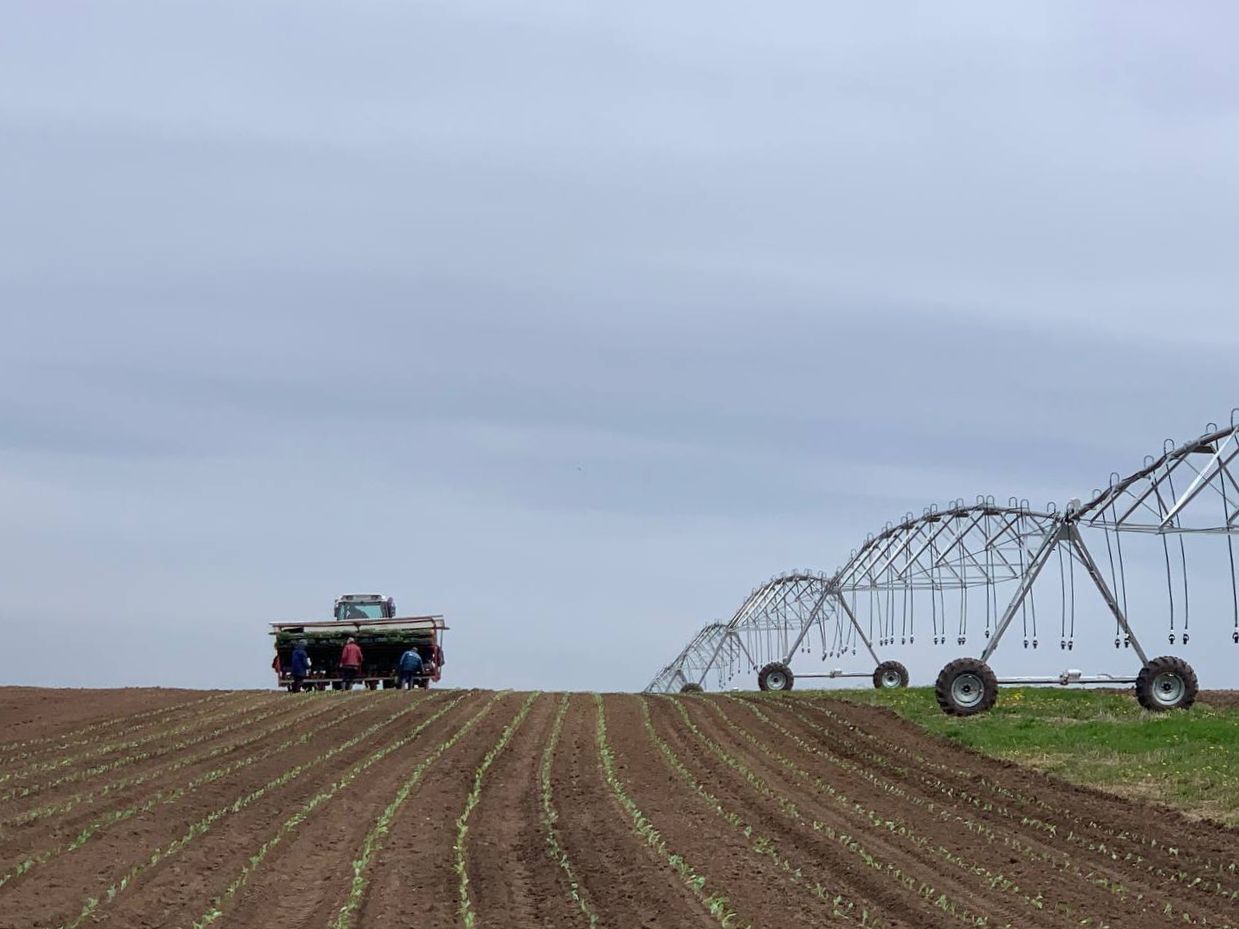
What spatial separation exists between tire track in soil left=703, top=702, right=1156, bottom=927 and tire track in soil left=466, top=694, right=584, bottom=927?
3.19 meters

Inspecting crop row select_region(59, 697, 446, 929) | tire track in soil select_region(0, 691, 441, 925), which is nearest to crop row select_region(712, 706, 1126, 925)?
tire track in soil select_region(0, 691, 441, 925)

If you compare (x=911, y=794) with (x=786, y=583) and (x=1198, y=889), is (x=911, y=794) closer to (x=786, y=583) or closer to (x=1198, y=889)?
(x=1198, y=889)

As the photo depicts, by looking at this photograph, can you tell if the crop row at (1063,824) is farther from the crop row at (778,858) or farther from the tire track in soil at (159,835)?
the tire track in soil at (159,835)

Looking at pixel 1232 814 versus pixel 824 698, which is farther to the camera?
pixel 824 698

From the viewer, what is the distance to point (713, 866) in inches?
532

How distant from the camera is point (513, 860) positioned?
13820 mm

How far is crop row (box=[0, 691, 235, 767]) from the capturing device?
22.1 metres

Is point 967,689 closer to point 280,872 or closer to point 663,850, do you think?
point 663,850

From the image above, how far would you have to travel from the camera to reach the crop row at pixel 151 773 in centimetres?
1582

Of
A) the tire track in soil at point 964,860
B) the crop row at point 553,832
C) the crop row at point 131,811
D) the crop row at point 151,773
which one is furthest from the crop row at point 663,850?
the crop row at point 151,773

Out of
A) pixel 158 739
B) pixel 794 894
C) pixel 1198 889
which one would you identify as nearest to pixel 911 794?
pixel 1198 889

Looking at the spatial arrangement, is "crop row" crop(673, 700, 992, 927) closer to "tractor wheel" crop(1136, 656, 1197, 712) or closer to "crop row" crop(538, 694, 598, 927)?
"crop row" crop(538, 694, 598, 927)

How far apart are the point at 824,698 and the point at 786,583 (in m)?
18.0

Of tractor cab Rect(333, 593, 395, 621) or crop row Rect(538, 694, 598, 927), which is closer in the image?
crop row Rect(538, 694, 598, 927)
